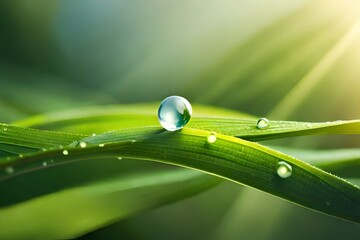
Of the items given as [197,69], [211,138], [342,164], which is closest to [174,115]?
[211,138]

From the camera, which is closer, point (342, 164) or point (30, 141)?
point (30, 141)

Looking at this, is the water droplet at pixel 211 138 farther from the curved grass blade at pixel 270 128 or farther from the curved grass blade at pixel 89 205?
the curved grass blade at pixel 89 205

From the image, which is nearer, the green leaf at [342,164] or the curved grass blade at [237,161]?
the curved grass blade at [237,161]

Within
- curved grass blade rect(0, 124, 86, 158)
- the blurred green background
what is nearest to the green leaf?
the blurred green background

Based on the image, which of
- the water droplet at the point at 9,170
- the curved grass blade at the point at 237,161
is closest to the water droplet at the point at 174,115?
the curved grass blade at the point at 237,161

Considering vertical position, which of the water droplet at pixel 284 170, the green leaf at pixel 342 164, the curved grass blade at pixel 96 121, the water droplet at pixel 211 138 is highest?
the curved grass blade at pixel 96 121

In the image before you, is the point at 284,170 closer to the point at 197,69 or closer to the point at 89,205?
the point at 89,205

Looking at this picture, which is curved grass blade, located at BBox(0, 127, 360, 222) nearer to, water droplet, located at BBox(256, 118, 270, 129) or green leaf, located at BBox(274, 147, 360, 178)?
water droplet, located at BBox(256, 118, 270, 129)
